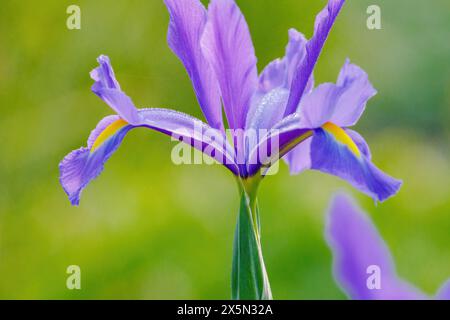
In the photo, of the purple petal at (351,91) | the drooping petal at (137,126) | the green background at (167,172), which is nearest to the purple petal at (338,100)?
the purple petal at (351,91)

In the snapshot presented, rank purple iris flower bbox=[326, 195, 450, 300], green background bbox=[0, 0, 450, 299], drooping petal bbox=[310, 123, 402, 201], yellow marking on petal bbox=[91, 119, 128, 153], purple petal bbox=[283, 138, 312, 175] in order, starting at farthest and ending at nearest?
green background bbox=[0, 0, 450, 299] < purple petal bbox=[283, 138, 312, 175] < yellow marking on petal bbox=[91, 119, 128, 153] < drooping petal bbox=[310, 123, 402, 201] < purple iris flower bbox=[326, 195, 450, 300]

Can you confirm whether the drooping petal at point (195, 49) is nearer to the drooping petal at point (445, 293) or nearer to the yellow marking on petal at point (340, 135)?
the yellow marking on petal at point (340, 135)

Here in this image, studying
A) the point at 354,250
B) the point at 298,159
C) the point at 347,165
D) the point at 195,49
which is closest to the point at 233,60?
the point at 195,49

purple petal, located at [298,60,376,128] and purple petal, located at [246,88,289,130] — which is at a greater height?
purple petal, located at [246,88,289,130]

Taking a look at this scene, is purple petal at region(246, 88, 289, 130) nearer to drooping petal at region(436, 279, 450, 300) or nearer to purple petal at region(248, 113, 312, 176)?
purple petal at region(248, 113, 312, 176)

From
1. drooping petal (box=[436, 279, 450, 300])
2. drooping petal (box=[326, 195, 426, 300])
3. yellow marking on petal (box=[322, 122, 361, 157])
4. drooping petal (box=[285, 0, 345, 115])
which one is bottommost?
drooping petal (box=[436, 279, 450, 300])

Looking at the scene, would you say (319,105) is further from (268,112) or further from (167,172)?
(167,172)

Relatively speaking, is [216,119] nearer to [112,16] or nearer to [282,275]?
[282,275]

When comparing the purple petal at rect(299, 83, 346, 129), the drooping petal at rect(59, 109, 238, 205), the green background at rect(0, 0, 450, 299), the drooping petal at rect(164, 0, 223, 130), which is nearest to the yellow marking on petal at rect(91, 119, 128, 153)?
the drooping petal at rect(59, 109, 238, 205)
